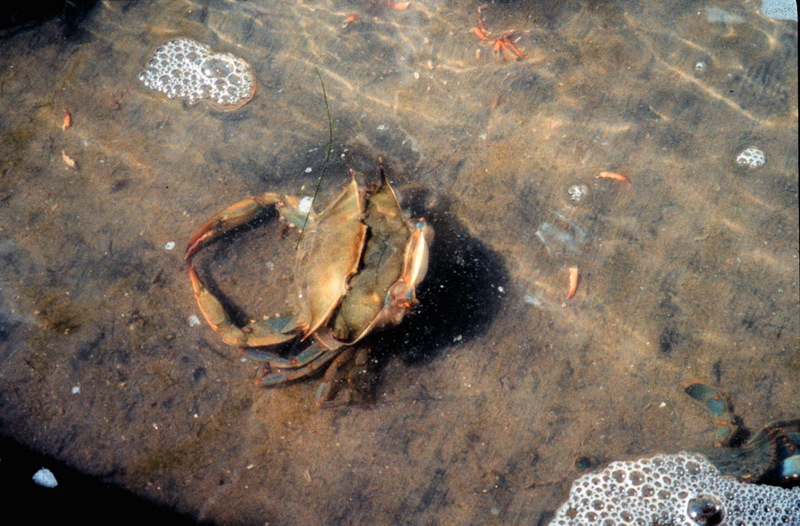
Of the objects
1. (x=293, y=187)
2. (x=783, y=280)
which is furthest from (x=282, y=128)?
(x=783, y=280)

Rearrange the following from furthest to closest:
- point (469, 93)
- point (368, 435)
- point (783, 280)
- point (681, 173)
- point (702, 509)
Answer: point (469, 93) → point (681, 173) → point (783, 280) → point (368, 435) → point (702, 509)

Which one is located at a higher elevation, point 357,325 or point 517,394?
point 357,325

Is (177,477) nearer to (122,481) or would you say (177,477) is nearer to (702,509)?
(122,481)

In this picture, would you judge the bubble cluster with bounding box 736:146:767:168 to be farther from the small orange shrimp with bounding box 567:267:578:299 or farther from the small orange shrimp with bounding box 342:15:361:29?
the small orange shrimp with bounding box 342:15:361:29

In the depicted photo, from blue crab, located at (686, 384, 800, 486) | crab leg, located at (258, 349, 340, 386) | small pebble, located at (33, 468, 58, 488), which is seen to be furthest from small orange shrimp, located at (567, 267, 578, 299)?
small pebble, located at (33, 468, 58, 488)

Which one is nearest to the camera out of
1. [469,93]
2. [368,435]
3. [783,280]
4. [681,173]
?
[368,435]
